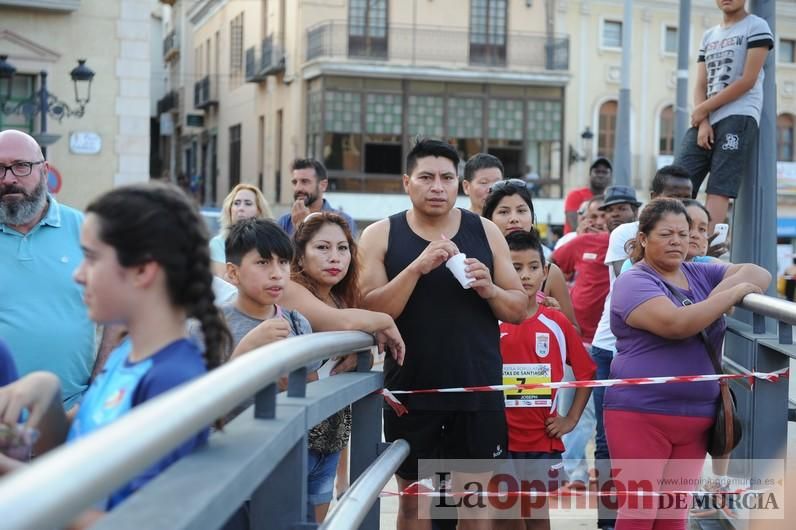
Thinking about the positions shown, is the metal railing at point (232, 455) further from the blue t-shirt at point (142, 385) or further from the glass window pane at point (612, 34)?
the glass window pane at point (612, 34)

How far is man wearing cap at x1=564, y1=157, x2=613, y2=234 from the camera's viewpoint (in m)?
10.1

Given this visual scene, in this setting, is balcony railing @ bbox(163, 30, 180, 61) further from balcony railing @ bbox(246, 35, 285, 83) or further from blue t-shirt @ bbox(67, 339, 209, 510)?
blue t-shirt @ bbox(67, 339, 209, 510)

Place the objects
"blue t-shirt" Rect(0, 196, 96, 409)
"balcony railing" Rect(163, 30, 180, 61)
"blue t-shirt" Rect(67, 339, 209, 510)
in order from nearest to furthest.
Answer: "blue t-shirt" Rect(67, 339, 209, 510) → "blue t-shirt" Rect(0, 196, 96, 409) → "balcony railing" Rect(163, 30, 180, 61)

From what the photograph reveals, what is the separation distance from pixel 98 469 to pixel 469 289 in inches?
131

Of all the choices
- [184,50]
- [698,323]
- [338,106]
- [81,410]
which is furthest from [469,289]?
[184,50]

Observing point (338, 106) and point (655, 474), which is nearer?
point (655, 474)

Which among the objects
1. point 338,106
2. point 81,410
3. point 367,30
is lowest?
point 81,410

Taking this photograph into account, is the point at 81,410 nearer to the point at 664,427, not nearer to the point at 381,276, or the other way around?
the point at 381,276

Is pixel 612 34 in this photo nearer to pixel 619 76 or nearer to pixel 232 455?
pixel 619 76

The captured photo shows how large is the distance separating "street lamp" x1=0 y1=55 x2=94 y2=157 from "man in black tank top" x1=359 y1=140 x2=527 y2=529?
13945 millimetres

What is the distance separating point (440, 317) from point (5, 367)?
2.22 m

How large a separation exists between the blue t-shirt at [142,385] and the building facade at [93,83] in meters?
18.2

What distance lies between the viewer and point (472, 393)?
4.69 meters

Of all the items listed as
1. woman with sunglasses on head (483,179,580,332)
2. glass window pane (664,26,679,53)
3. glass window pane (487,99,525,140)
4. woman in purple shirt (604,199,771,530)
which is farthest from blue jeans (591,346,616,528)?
glass window pane (664,26,679,53)
